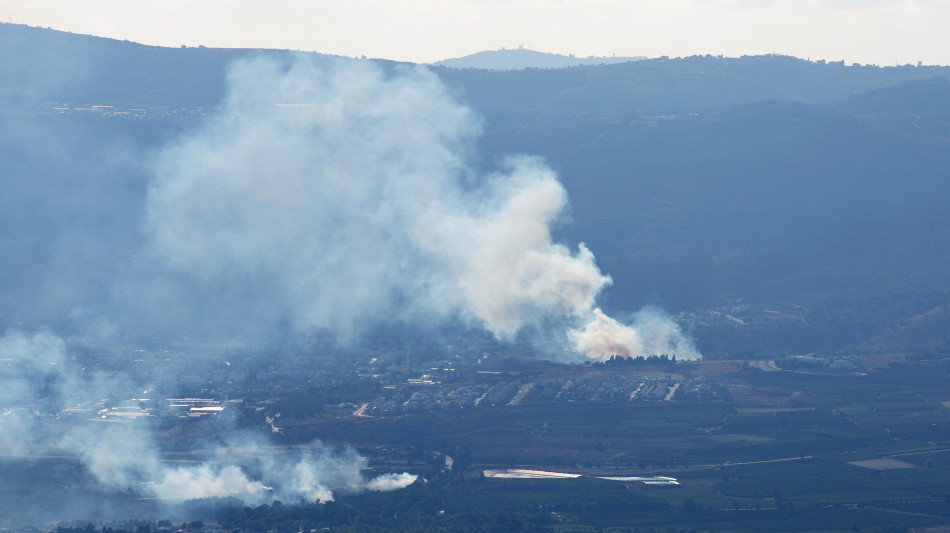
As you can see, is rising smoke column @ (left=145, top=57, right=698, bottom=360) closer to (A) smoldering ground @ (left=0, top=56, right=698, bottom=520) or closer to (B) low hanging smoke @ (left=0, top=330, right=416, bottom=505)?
(A) smoldering ground @ (left=0, top=56, right=698, bottom=520)

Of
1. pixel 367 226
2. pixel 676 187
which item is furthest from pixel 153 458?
pixel 676 187

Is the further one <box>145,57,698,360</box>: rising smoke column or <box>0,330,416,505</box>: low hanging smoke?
<box>145,57,698,360</box>: rising smoke column

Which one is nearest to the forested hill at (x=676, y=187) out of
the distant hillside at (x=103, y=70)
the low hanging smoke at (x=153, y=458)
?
the distant hillside at (x=103, y=70)

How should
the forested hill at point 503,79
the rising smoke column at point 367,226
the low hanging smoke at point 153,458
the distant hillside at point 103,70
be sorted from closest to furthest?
the low hanging smoke at point 153,458, the rising smoke column at point 367,226, the distant hillside at point 103,70, the forested hill at point 503,79

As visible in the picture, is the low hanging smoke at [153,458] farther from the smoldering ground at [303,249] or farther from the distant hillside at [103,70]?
the distant hillside at [103,70]

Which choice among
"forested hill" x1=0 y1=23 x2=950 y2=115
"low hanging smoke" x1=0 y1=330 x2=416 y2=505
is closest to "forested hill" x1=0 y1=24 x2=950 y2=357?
"forested hill" x1=0 y1=23 x2=950 y2=115

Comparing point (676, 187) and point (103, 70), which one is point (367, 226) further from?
point (103, 70)
